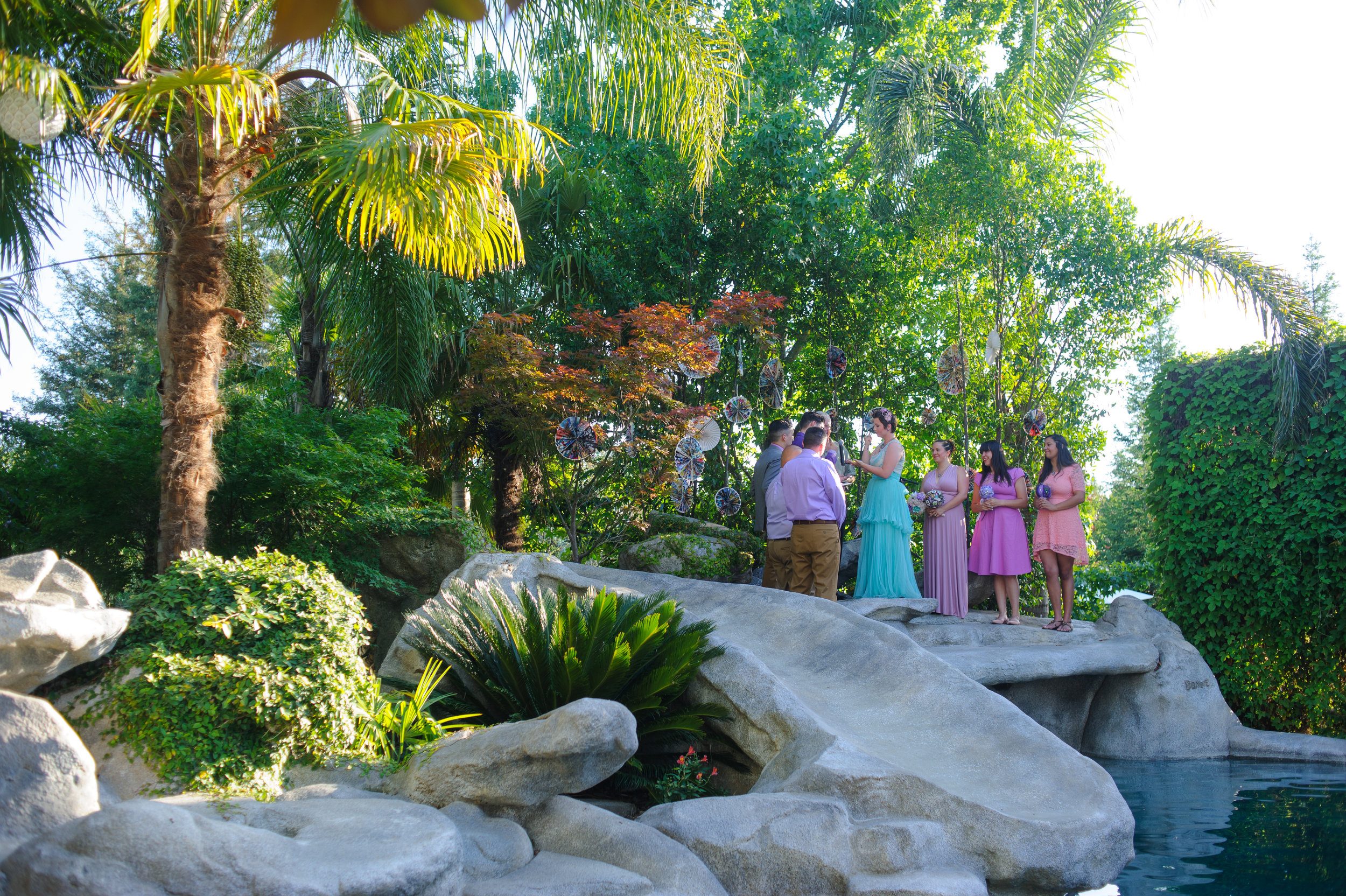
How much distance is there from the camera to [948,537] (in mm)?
9117

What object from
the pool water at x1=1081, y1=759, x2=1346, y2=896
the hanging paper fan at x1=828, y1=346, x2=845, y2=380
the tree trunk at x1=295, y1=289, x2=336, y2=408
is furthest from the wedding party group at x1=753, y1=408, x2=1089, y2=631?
the tree trunk at x1=295, y1=289, x2=336, y2=408

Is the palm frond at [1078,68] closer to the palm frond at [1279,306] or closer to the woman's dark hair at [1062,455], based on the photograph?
the palm frond at [1279,306]

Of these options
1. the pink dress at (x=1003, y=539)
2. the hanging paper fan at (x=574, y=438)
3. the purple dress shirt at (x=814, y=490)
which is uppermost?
the hanging paper fan at (x=574, y=438)

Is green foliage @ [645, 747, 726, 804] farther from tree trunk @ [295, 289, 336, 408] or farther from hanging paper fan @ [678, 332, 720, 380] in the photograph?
tree trunk @ [295, 289, 336, 408]

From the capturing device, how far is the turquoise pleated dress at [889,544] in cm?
900

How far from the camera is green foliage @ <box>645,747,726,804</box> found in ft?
17.1

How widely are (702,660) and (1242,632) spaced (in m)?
5.81

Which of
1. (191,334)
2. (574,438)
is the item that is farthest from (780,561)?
(191,334)

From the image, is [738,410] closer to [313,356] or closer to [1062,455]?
[1062,455]

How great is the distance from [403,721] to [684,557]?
A: 5.00 metres

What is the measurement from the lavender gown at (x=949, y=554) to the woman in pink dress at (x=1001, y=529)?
0.52 ft

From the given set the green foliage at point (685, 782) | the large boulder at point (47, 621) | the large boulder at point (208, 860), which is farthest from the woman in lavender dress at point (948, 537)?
the large boulder at point (47, 621)

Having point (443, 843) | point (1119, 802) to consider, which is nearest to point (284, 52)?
point (443, 843)

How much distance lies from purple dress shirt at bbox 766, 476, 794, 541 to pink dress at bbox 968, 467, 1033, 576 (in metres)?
1.91
